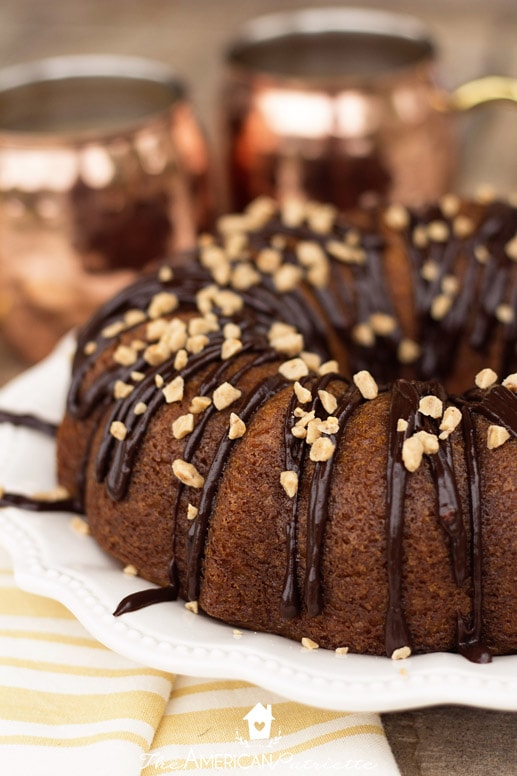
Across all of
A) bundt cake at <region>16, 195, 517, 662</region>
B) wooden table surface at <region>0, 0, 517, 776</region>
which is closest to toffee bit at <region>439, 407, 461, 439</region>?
bundt cake at <region>16, 195, 517, 662</region>

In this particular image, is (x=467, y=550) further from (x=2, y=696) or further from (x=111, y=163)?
(x=111, y=163)

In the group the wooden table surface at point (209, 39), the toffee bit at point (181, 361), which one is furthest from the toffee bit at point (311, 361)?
the wooden table surface at point (209, 39)

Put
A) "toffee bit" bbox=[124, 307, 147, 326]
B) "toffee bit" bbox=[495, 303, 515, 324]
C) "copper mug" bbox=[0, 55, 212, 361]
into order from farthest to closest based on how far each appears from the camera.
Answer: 1. "copper mug" bbox=[0, 55, 212, 361]
2. "toffee bit" bbox=[495, 303, 515, 324]
3. "toffee bit" bbox=[124, 307, 147, 326]

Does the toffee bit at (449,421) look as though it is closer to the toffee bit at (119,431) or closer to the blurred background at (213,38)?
the toffee bit at (119,431)

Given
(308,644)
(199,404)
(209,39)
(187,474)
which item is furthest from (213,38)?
(308,644)

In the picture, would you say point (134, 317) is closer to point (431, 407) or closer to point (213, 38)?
point (431, 407)

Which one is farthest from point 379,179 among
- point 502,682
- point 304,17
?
point 502,682

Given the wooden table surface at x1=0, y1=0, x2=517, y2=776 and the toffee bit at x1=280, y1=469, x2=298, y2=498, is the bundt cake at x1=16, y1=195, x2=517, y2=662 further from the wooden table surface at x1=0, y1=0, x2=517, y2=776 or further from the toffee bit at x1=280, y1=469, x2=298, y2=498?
the wooden table surface at x1=0, y1=0, x2=517, y2=776
